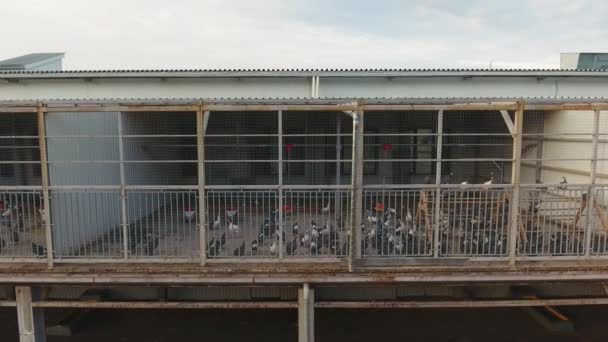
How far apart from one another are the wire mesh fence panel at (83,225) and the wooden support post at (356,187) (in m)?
2.73

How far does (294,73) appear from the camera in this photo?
26.7 ft

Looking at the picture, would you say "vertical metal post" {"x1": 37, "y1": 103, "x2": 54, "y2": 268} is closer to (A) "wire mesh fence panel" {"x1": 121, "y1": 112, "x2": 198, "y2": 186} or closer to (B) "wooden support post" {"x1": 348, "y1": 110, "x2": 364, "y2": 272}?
(A) "wire mesh fence panel" {"x1": 121, "y1": 112, "x2": 198, "y2": 186}

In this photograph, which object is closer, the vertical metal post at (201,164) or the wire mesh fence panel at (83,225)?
the vertical metal post at (201,164)

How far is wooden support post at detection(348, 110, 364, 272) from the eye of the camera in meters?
4.55

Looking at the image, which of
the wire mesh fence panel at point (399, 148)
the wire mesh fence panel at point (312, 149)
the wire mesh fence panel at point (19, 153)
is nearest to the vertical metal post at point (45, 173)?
the wire mesh fence panel at point (19, 153)

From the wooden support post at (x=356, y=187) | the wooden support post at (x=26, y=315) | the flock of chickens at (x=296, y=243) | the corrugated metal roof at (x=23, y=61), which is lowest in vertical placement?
the wooden support post at (x=26, y=315)

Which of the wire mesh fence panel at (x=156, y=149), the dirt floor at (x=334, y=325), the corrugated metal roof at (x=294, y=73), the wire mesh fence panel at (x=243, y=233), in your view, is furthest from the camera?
the corrugated metal roof at (x=294, y=73)

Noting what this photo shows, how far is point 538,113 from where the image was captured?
27.5 feet

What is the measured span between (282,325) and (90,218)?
3397 mm

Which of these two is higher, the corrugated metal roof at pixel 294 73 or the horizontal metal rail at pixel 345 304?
the corrugated metal roof at pixel 294 73

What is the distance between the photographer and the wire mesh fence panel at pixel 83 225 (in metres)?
5.12

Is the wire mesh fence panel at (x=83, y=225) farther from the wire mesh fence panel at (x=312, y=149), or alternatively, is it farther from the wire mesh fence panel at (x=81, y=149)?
the wire mesh fence panel at (x=312, y=149)

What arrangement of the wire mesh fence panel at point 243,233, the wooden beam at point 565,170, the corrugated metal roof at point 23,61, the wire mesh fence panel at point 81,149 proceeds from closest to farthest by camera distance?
the wire mesh fence panel at point 243,233 → the wire mesh fence panel at point 81,149 → the wooden beam at point 565,170 → the corrugated metal roof at point 23,61

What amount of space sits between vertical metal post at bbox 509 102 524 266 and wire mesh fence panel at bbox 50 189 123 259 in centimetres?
450
